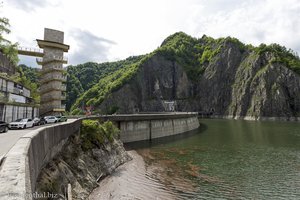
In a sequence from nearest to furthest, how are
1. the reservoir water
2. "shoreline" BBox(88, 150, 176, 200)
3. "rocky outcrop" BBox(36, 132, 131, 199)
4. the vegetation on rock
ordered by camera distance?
"rocky outcrop" BBox(36, 132, 131, 199)
"shoreline" BBox(88, 150, 176, 200)
the reservoir water
the vegetation on rock

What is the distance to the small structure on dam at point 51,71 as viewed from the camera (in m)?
62.2

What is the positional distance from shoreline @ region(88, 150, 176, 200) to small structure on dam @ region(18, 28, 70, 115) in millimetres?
41562

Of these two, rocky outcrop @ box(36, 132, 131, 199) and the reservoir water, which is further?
the reservoir water

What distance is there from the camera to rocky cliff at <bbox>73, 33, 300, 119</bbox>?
132750 millimetres

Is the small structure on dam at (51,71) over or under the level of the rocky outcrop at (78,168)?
over

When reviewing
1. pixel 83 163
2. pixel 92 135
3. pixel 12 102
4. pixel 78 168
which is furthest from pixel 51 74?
pixel 78 168

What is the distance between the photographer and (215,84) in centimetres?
16600

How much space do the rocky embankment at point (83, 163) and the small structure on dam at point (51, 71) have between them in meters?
34.8

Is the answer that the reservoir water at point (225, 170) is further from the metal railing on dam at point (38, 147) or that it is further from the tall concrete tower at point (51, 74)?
the tall concrete tower at point (51, 74)

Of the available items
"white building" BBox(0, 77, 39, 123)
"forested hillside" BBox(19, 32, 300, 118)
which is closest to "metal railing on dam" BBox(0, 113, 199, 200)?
"white building" BBox(0, 77, 39, 123)

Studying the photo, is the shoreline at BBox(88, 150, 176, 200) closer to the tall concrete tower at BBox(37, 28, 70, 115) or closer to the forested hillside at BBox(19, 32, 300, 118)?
the tall concrete tower at BBox(37, 28, 70, 115)

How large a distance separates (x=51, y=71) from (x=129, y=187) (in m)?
50.3

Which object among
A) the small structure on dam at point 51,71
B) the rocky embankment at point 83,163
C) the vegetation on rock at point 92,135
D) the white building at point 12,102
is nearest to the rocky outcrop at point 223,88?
the small structure on dam at point 51,71

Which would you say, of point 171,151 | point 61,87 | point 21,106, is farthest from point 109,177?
point 61,87
